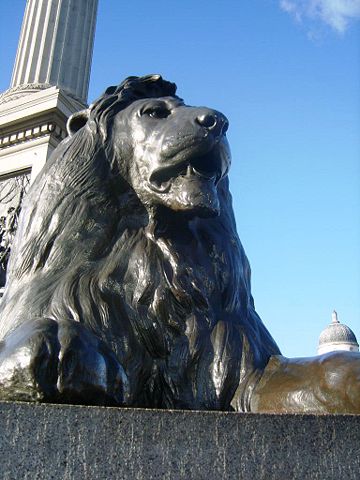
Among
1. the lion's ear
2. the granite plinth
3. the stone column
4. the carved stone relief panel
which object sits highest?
the stone column

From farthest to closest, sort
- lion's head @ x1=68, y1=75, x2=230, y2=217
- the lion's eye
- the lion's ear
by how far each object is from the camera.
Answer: the lion's ear → the lion's eye → lion's head @ x1=68, y1=75, x2=230, y2=217

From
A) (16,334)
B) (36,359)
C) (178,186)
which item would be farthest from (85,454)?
(178,186)

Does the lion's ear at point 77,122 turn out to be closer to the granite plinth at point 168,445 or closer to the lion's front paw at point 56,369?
the lion's front paw at point 56,369

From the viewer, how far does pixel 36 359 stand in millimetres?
1311

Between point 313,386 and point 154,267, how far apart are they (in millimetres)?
662

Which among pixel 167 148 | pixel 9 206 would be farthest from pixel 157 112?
pixel 9 206

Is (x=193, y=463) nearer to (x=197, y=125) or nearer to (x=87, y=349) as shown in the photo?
(x=87, y=349)

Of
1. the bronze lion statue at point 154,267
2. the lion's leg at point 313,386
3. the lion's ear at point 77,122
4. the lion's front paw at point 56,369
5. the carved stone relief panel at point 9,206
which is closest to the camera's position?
the lion's front paw at point 56,369

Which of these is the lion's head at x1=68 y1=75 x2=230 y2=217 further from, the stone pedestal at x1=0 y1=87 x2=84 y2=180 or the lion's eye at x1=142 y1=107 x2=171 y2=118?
the stone pedestal at x1=0 y1=87 x2=84 y2=180

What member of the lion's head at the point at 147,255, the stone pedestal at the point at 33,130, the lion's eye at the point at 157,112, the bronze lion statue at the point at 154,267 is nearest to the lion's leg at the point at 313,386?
the bronze lion statue at the point at 154,267

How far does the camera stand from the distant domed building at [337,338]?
49312mm

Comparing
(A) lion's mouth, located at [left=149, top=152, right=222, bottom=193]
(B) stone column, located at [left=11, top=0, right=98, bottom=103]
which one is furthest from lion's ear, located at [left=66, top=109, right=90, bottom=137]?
(B) stone column, located at [left=11, top=0, right=98, bottom=103]

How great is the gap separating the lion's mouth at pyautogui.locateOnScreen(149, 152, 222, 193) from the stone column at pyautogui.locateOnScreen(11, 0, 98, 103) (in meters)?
7.16

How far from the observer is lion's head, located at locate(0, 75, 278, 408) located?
1.76 meters
